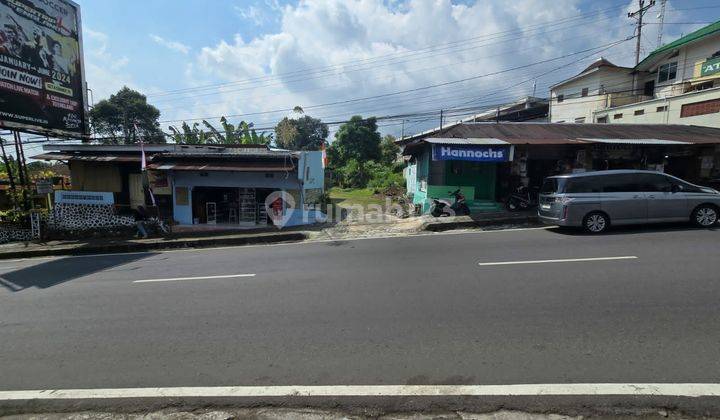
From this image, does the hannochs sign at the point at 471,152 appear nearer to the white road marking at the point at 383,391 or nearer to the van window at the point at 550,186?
the van window at the point at 550,186

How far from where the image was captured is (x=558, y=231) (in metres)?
10.4

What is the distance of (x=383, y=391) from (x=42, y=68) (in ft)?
60.9

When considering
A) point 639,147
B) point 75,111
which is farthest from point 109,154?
point 639,147

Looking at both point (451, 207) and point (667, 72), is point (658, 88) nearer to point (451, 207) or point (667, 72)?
point (667, 72)

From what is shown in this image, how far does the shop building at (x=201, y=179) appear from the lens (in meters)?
16.0

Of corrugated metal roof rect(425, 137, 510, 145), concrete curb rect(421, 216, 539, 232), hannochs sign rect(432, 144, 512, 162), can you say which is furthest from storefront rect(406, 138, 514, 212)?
concrete curb rect(421, 216, 539, 232)

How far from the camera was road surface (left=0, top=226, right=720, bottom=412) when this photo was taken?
3289 millimetres

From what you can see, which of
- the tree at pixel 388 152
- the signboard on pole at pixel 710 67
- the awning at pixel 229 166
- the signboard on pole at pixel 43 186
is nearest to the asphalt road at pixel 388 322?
the awning at pixel 229 166

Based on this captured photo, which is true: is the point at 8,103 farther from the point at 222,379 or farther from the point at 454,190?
the point at 454,190

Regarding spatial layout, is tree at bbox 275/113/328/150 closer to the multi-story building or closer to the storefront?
the multi-story building

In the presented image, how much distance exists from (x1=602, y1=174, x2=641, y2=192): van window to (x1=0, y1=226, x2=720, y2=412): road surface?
82.7 inches

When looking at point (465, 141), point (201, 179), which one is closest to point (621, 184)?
point (465, 141)

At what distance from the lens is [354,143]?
145 ft

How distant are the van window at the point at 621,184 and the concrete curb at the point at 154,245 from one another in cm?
966
